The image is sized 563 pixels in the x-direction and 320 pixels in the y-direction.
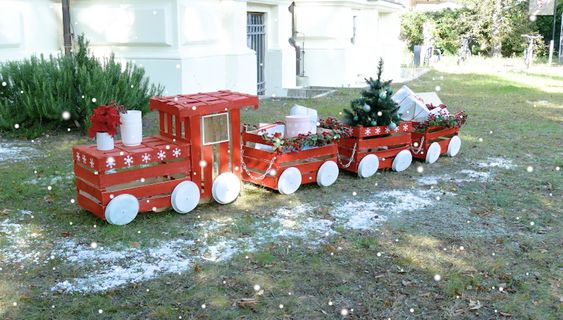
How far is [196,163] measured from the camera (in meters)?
5.83

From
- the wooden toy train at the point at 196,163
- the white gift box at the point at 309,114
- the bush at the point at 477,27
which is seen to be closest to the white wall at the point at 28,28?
the wooden toy train at the point at 196,163

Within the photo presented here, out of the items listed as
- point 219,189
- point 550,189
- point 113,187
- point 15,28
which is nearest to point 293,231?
point 219,189

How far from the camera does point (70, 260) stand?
4668 mm

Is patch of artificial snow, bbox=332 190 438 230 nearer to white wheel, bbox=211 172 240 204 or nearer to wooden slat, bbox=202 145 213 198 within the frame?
white wheel, bbox=211 172 240 204

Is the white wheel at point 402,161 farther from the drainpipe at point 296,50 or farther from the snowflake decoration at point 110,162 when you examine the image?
the drainpipe at point 296,50

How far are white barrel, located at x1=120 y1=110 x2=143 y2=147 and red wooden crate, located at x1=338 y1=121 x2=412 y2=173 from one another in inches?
107

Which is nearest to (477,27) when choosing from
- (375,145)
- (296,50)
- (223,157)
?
(296,50)

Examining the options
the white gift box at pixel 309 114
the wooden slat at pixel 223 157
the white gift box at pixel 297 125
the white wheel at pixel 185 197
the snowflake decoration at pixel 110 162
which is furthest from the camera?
the white gift box at pixel 309 114

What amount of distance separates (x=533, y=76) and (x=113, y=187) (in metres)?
21.4

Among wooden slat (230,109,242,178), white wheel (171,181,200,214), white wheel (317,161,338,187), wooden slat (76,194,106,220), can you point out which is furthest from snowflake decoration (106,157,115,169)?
white wheel (317,161,338,187)

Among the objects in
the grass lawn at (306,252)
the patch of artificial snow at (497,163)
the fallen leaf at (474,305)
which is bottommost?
the fallen leaf at (474,305)

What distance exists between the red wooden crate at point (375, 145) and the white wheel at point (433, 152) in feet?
1.33

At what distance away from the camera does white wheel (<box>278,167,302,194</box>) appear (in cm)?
641

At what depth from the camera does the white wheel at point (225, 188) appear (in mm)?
5992
